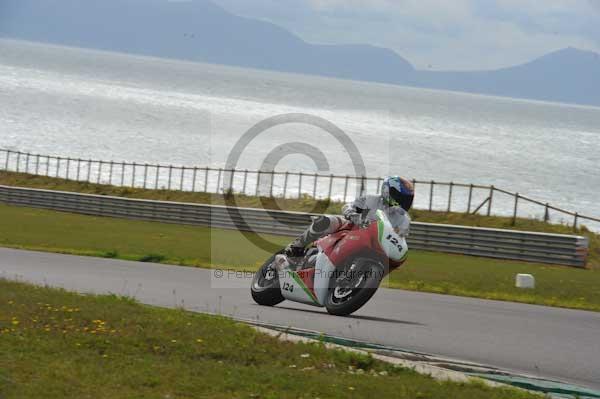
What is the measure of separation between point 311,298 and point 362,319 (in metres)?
0.91

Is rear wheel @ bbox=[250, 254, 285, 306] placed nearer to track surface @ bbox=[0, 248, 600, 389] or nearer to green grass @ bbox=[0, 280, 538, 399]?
track surface @ bbox=[0, 248, 600, 389]

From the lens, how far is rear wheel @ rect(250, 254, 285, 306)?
12.8 meters

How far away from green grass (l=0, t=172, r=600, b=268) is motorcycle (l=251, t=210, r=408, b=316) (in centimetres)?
1786

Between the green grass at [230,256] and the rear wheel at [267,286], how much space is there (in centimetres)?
544

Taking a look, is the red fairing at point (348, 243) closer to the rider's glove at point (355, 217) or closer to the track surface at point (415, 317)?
the rider's glove at point (355, 217)

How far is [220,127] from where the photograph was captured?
5172 inches

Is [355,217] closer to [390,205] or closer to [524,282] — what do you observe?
[390,205]

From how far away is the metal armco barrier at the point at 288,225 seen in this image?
27.2 metres

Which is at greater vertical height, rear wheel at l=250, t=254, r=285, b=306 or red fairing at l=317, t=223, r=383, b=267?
red fairing at l=317, t=223, r=383, b=267

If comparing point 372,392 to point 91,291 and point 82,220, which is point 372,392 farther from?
point 82,220

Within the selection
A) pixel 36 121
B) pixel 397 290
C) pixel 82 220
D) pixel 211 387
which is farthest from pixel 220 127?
pixel 211 387

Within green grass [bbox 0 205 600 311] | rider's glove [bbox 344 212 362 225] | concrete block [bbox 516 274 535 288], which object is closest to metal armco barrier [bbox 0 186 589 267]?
green grass [bbox 0 205 600 311]

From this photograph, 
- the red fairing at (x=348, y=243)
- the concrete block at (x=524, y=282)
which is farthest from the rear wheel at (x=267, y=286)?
the concrete block at (x=524, y=282)

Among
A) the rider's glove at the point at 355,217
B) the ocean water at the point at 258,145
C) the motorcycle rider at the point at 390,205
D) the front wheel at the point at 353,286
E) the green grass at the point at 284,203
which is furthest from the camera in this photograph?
the ocean water at the point at 258,145
